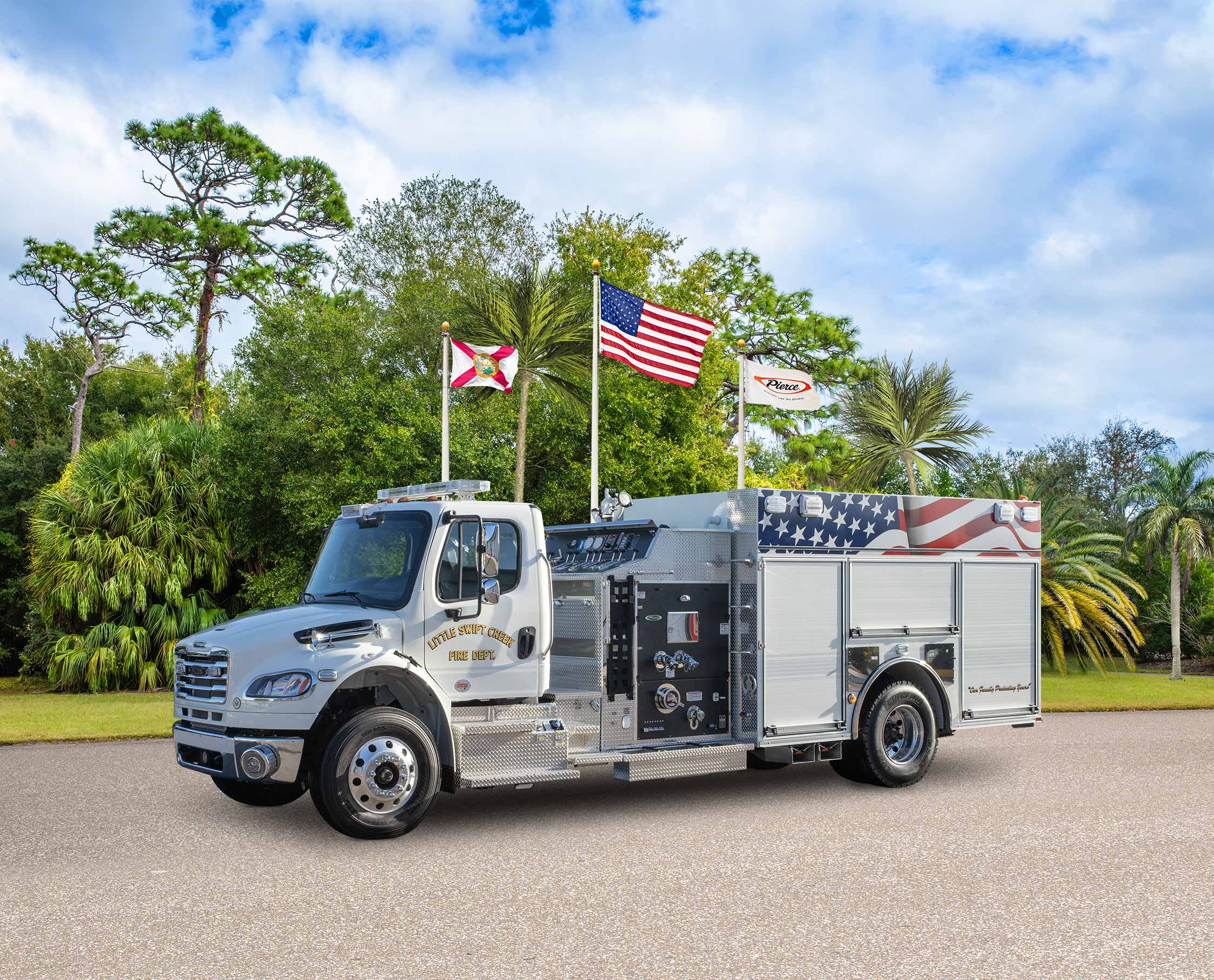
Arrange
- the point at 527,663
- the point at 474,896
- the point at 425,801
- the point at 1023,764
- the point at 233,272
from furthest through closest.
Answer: the point at 233,272
the point at 1023,764
the point at 527,663
the point at 425,801
the point at 474,896

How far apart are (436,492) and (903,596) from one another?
483 cm

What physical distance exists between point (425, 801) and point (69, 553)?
1652cm

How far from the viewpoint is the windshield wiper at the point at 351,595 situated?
29.2 ft

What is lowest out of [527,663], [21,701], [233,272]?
[21,701]

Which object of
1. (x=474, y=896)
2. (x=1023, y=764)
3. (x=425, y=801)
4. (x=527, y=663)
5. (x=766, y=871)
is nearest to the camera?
(x=474, y=896)

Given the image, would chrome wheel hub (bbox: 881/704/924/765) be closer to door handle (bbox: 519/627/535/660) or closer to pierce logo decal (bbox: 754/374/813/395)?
door handle (bbox: 519/627/535/660)

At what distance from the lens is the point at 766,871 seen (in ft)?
24.4

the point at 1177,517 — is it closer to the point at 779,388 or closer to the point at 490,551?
the point at 779,388

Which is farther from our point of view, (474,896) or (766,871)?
(766,871)

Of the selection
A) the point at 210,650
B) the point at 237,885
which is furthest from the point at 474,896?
the point at 210,650

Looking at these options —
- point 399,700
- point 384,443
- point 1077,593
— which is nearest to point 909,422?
point 1077,593

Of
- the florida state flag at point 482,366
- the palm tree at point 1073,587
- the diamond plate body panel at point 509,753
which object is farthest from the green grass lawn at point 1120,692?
the diamond plate body panel at point 509,753

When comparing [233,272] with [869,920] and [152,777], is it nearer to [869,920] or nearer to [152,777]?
[152,777]

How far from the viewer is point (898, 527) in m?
11.1
